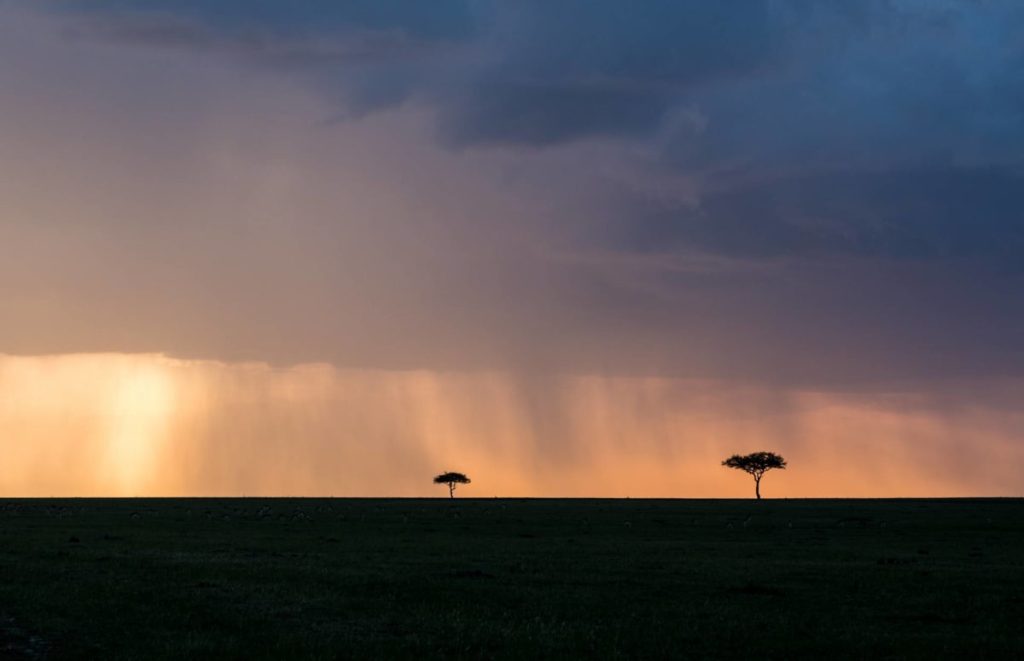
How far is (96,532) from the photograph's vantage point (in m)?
80.6

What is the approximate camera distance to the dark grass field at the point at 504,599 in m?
27.8

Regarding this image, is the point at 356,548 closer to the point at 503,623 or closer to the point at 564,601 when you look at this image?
the point at 564,601

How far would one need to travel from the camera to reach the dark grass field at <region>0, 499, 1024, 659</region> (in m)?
27.8

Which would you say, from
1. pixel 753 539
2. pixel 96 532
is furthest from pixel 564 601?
pixel 96 532

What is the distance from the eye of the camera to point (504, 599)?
37.3m

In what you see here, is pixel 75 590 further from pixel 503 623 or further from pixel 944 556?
pixel 944 556

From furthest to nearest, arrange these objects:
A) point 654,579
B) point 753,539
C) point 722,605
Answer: point 753,539
point 654,579
point 722,605

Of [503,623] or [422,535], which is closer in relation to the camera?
[503,623]

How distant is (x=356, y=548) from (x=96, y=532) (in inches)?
1092

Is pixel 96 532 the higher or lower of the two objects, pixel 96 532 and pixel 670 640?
the higher

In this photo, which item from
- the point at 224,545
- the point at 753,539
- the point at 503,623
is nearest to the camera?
the point at 503,623

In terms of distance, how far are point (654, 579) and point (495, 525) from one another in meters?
52.1

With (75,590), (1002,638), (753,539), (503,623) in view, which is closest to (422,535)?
(753,539)

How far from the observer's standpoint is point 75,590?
3822 centimetres
